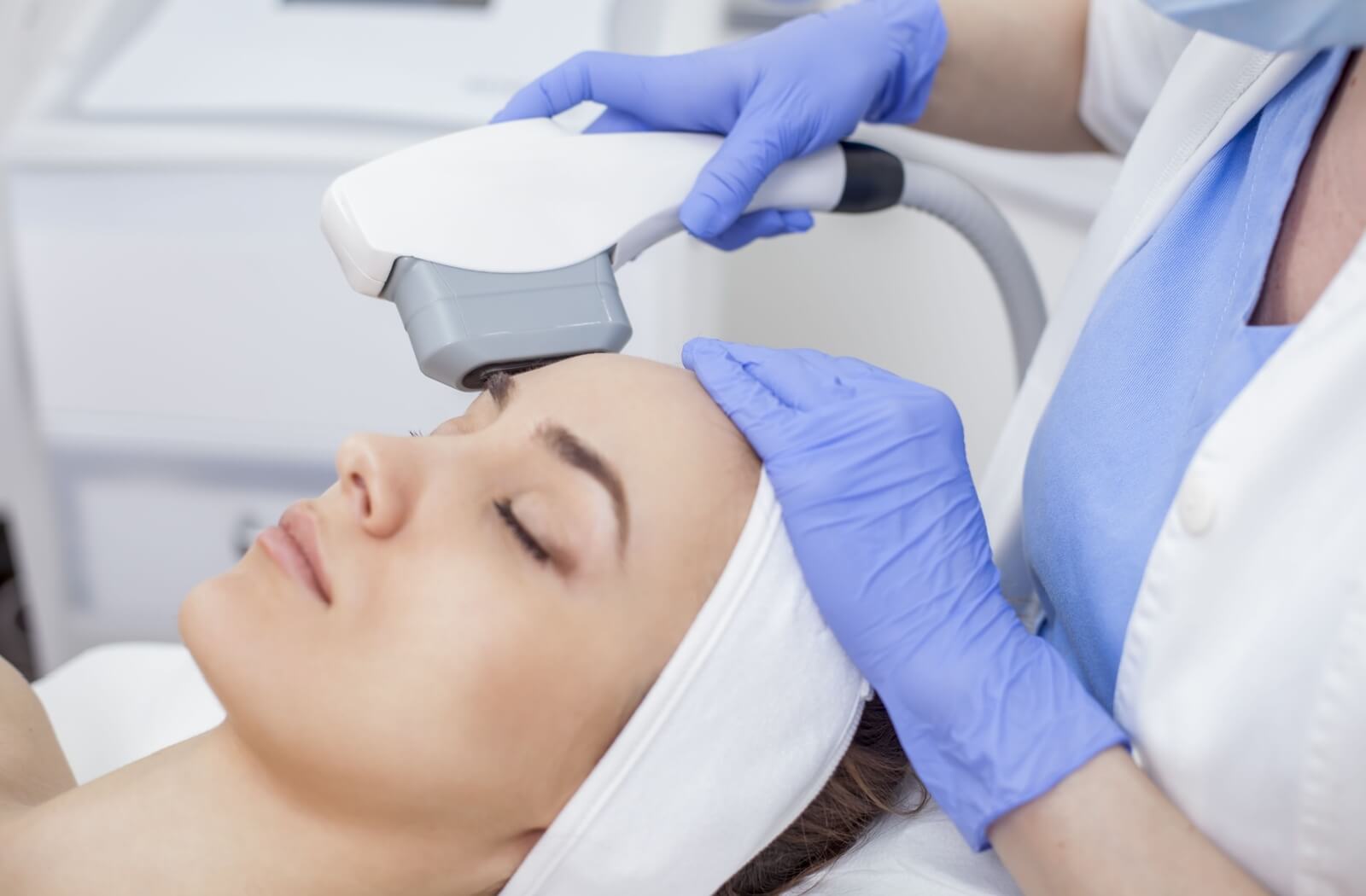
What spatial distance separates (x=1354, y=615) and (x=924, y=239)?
123cm

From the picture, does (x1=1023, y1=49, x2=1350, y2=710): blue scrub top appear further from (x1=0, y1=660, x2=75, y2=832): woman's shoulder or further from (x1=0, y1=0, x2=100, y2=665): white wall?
(x1=0, y1=0, x2=100, y2=665): white wall

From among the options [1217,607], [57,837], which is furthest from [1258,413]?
[57,837]

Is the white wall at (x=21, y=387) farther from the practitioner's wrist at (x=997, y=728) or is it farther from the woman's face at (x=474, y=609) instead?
the practitioner's wrist at (x=997, y=728)

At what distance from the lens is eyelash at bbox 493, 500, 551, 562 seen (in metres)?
0.77

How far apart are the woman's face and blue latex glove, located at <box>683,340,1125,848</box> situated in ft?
0.20

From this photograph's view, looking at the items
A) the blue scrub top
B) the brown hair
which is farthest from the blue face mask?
the brown hair

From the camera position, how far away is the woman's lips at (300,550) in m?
0.78

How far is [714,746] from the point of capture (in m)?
0.77

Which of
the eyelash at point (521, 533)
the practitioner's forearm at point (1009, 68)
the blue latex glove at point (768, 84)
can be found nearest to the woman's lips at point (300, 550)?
the eyelash at point (521, 533)

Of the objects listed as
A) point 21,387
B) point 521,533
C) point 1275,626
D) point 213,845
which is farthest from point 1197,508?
point 21,387

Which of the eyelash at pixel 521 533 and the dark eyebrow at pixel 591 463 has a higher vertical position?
the dark eyebrow at pixel 591 463

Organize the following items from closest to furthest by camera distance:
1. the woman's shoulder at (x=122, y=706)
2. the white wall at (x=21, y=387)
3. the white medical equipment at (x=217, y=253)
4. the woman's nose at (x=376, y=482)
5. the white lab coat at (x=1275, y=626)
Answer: the white lab coat at (x=1275, y=626) < the woman's nose at (x=376, y=482) < the woman's shoulder at (x=122, y=706) < the white medical equipment at (x=217, y=253) < the white wall at (x=21, y=387)

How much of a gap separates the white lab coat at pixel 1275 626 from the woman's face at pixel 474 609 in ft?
0.93

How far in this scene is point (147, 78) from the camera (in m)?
1.52
